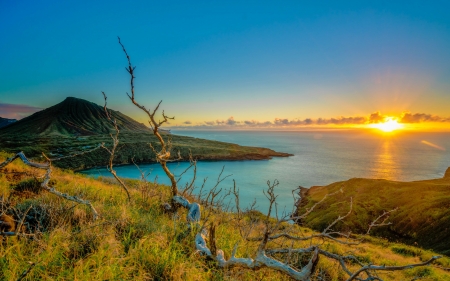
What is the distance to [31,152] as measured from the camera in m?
64.5

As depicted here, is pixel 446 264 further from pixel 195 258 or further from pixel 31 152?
pixel 31 152

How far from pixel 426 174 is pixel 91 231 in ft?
349

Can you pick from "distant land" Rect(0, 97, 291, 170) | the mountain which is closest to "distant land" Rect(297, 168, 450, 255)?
"distant land" Rect(0, 97, 291, 170)

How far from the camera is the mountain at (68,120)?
449 feet

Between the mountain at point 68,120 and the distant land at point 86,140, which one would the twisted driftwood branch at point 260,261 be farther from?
the mountain at point 68,120

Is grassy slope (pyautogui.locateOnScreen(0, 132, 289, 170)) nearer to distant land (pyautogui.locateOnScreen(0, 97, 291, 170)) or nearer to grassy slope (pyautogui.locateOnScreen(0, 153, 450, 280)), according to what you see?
distant land (pyautogui.locateOnScreen(0, 97, 291, 170))

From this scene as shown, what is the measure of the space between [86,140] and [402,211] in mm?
104995

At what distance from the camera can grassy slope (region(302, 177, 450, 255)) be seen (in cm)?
2167

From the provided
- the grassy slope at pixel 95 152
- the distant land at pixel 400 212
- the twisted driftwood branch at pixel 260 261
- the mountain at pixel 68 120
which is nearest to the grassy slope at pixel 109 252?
the twisted driftwood branch at pixel 260 261

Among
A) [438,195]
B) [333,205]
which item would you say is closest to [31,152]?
[333,205]

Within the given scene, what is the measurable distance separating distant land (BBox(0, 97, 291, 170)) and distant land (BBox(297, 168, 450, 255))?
62.8ft

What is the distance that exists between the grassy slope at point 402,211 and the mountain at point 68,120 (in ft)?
397

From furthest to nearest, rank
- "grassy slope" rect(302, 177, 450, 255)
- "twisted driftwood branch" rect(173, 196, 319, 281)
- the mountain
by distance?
the mountain
"grassy slope" rect(302, 177, 450, 255)
"twisted driftwood branch" rect(173, 196, 319, 281)

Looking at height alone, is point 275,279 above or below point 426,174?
above
